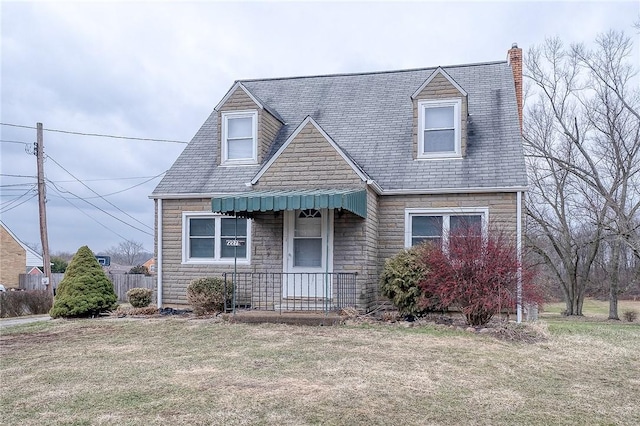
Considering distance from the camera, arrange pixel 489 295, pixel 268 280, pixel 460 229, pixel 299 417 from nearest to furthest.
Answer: pixel 299 417, pixel 489 295, pixel 460 229, pixel 268 280

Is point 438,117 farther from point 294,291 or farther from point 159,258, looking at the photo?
point 159,258

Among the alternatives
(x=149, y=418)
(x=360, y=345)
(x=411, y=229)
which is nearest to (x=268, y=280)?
(x=411, y=229)

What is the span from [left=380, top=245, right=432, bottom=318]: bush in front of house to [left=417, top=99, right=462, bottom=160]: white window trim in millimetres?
3090

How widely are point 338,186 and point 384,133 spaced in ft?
10.6

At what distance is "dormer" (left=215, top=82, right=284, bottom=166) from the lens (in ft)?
48.5

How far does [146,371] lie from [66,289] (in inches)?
303

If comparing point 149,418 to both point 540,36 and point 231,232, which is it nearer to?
point 231,232

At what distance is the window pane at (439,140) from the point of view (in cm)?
1373

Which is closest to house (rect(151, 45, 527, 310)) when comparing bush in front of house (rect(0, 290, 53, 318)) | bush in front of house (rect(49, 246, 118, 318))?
bush in front of house (rect(49, 246, 118, 318))

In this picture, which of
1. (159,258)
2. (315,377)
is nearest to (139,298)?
(159,258)

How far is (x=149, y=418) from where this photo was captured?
508 centimetres

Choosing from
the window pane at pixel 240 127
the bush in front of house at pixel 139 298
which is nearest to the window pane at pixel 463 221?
the window pane at pixel 240 127

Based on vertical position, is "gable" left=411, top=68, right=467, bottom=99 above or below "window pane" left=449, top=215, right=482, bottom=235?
above

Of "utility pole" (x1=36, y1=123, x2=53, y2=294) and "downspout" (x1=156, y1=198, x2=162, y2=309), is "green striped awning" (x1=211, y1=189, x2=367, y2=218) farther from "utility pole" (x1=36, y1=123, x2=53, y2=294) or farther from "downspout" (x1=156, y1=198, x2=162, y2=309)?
"utility pole" (x1=36, y1=123, x2=53, y2=294)
